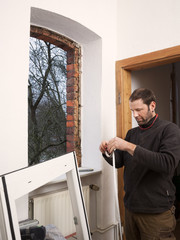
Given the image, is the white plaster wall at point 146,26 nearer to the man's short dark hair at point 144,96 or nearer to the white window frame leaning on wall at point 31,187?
the man's short dark hair at point 144,96

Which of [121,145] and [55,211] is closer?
[121,145]

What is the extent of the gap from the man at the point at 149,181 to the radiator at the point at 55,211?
522 millimetres

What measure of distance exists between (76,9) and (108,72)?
2.18 ft

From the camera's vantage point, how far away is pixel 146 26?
210cm

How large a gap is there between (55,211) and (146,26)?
73.5 inches

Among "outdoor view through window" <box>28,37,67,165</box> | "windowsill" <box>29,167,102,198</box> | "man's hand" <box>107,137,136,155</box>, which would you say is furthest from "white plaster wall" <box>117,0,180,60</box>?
"windowsill" <box>29,167,102,198</box>

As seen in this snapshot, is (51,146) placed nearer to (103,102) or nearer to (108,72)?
(103,102)

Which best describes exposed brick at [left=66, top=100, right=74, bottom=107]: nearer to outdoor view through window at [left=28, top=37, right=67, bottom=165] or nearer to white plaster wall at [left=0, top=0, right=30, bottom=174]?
outdoor view through window at [left=28, top=37, right=67, bottom=165]

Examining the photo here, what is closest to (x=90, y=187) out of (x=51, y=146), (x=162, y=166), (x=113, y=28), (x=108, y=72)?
(x=51, y=146)

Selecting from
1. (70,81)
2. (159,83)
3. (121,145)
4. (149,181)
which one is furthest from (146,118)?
(159,83)

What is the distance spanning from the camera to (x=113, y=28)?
2.34 metres

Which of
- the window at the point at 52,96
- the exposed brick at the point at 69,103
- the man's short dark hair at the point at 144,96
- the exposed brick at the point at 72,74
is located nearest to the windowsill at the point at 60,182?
the window at the point at 52,96

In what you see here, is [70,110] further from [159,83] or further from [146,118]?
[159,83]

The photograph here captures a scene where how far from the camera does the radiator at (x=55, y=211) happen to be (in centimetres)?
169
